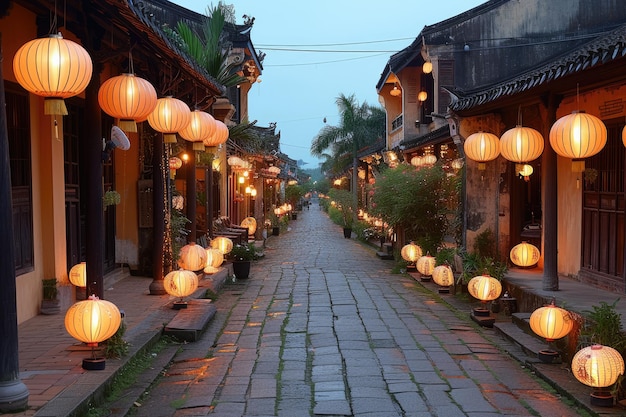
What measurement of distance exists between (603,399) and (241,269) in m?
11.2

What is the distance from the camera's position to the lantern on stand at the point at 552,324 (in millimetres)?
7875

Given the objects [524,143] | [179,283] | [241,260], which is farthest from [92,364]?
[241,260]

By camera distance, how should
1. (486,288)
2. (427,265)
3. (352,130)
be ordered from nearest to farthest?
(486,288) → (427,265) → (352,130)

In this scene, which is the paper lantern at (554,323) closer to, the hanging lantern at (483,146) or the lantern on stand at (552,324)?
the lantern on stand at (552,324)

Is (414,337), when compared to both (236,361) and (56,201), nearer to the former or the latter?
(236,361)

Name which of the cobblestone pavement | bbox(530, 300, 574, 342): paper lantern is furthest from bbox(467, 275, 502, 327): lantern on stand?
bbox(530, 300, 574, 342): paper lantern

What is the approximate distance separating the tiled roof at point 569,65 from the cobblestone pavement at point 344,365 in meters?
3.69

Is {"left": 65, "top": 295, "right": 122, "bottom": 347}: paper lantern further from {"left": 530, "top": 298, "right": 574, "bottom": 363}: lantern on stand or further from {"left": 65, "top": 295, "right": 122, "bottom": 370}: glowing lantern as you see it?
{"left": 530, "top": 298, "right": 574, "bottom": 363}: lantern on stand

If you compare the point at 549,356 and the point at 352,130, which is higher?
the point at 352,130

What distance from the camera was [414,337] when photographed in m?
9.77

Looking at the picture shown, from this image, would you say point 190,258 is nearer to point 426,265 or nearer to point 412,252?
point 426,265

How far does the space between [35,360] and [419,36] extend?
18713 mm

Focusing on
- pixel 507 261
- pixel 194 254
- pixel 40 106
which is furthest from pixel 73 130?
pixel 507 261

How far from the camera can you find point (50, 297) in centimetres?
949
